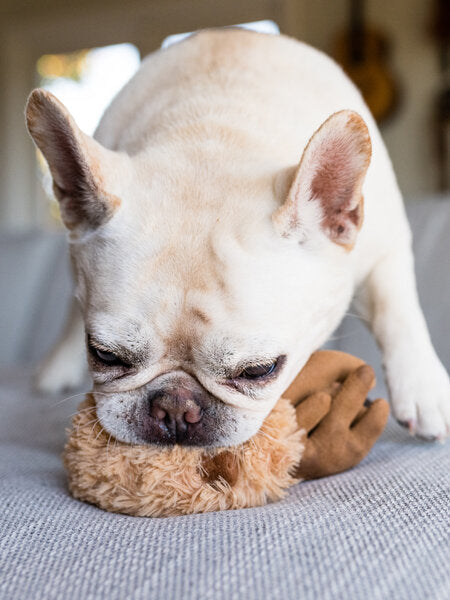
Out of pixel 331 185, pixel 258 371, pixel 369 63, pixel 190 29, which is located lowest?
pixel 190 29

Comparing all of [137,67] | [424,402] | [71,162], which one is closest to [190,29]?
[137,67]

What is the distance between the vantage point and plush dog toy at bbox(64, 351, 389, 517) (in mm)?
924

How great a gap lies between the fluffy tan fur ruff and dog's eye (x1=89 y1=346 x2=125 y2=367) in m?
0.10

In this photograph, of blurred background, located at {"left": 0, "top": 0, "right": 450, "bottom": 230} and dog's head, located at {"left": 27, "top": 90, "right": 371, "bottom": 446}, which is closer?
dog's head, located at {"left": 27, "top": 90, "right": 371, "bottom": 446}

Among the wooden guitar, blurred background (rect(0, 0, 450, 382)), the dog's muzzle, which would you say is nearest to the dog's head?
the dog's muzzle

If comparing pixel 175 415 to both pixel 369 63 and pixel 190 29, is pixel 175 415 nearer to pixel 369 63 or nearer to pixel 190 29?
pixel 369 63

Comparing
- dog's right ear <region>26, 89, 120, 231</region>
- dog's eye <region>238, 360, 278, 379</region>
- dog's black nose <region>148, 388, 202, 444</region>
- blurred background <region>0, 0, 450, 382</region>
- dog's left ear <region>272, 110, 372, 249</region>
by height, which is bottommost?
blurred background <region>0, 0, 450, 382</region>

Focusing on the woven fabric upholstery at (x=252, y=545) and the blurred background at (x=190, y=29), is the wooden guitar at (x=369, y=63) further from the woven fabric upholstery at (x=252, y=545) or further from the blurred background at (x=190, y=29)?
the woven fabric upholstery at (x=252, y=545)

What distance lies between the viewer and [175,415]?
99cm

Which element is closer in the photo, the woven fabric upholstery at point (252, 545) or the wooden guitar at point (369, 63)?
the woven fabric upholstery at point (252, 545)

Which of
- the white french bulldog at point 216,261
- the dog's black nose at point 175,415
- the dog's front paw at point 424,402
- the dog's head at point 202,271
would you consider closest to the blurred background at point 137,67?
the dog's front paw at point 424,402

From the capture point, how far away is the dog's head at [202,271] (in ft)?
3.24

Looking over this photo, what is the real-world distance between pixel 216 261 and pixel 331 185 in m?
0.24

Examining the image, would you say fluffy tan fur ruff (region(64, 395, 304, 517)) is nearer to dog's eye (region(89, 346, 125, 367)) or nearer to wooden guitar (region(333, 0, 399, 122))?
dog's eye (region(89, 346, 125, 367))
